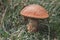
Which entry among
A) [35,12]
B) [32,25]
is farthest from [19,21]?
[35,12]

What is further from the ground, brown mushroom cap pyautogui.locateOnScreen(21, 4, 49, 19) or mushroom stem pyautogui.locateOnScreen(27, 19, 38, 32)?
brown mushroom cap pyautogui.locateOnScreen(21, 4, 49, 19)

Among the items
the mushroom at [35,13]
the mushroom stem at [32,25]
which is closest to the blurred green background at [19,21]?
the mushroom stem at [32,25]

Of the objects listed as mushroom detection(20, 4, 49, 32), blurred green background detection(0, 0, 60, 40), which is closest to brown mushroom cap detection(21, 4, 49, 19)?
mushroom detection(20, 4, 49, 32)

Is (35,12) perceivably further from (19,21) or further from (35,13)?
(19,21)

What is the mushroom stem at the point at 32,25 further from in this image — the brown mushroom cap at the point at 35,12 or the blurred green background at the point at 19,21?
the brown mushroom cap at the point at 35,12

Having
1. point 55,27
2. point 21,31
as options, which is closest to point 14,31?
point 21,31

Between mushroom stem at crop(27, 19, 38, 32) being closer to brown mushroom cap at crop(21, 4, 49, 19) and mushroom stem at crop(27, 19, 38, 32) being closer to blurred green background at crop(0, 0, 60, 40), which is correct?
blurred green background at crop(0, 0, 60, 40)

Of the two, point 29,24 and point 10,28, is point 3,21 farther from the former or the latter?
point 29,24

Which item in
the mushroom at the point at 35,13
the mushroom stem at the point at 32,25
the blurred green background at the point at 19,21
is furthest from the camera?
the mushroom stem at the point at 32,25
